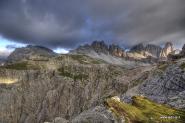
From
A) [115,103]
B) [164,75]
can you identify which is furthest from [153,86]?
[115,103]

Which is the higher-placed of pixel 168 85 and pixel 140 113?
pixel 168 85

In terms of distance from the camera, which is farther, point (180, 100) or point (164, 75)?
point (164, 75)

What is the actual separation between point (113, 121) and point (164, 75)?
117 meters

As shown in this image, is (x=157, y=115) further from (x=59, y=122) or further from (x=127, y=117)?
(x=59, y=122)

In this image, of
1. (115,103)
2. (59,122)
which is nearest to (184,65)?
(59,122)

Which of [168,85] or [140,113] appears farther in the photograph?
[168,85]

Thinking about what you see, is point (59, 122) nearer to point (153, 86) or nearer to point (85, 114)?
point (85, 114)

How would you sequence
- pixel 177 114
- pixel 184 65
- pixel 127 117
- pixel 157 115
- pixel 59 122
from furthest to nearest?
pixel 184 65
pixel 59 122
pixel 177 114
pixel 157 115
pixel 127 117

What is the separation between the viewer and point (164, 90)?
16712 cm

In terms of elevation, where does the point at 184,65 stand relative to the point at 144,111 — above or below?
above

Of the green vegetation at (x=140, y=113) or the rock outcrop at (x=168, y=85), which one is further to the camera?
the rock outcrop at (x=168, y=85)

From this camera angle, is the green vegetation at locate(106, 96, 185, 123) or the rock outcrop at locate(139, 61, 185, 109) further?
the rock outcrop at locate(139, 61, 185, 109)

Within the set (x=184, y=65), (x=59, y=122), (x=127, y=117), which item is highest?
(x=184, y=65)

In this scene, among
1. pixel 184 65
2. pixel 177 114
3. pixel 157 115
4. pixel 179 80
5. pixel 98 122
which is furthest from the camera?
pixel 184 65
